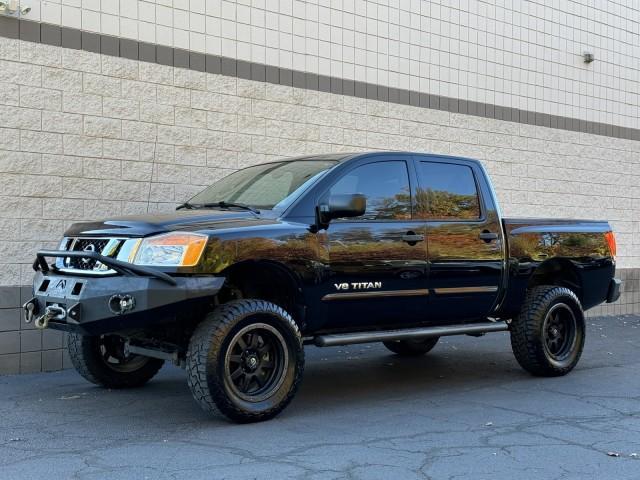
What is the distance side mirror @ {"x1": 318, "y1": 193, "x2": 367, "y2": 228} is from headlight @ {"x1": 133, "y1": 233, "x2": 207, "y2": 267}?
3.56ft

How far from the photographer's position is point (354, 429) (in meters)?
6.19

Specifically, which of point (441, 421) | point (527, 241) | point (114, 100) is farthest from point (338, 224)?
point (114, 100)

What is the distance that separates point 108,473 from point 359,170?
3419mm

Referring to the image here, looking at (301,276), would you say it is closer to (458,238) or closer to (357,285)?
(357,285)

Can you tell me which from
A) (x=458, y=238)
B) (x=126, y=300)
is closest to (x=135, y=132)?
(x=458, y=238)

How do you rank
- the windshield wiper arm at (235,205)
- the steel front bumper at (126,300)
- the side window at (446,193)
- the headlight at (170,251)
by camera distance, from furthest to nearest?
the side window at (446,193) < the windshield wiper arm at (235,205) < the headlight at (170,251) < the steel front bumper at (126,300)

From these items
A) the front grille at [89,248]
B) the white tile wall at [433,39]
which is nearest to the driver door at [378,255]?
the front grille at [89,248]

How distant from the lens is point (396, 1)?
40.7 ft

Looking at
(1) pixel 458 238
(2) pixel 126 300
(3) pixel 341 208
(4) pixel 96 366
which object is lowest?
(4) pixel 96 366

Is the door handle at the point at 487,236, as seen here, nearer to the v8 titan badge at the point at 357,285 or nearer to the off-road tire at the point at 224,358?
the v8 titan badge at the point at 357,285

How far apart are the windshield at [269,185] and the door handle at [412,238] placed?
0.86 metres

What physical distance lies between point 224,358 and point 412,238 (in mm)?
2094

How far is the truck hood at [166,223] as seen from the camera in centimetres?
624

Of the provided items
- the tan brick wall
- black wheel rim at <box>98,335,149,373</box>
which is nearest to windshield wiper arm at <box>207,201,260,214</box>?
black wheel rim at <box>98,335,149,373</box>
